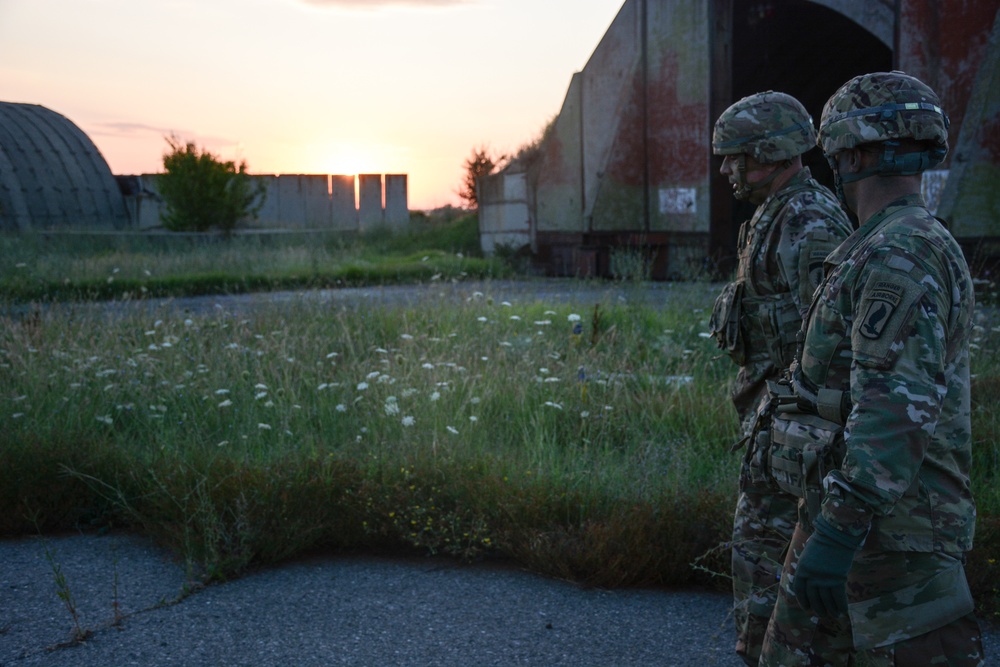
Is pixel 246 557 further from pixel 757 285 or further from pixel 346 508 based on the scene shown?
pixel 757 285

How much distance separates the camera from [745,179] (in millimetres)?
3641

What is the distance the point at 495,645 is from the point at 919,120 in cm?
251

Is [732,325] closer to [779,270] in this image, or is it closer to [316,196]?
[779,270]

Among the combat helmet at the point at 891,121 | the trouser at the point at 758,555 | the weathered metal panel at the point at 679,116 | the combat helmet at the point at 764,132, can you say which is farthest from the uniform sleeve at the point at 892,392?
the weathered metal panel at the point at 679,116

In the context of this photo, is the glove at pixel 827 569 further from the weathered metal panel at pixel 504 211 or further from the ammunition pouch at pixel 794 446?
the weathered metal panel at pixel 504 211

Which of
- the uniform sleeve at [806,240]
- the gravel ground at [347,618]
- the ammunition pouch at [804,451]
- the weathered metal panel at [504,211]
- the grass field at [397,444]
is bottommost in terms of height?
the gravel ground at [347,618]

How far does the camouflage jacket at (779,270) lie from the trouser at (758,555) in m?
0.46

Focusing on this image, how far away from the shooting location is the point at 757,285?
3.59m

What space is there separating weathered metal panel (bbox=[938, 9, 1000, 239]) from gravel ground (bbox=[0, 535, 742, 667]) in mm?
9226

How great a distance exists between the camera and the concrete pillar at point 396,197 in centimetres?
3916

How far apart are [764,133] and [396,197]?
1444 inches

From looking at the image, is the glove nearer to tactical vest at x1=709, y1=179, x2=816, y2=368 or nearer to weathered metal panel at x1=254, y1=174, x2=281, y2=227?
tactical vest at x1=709, y1=179, x2=816, y2=368

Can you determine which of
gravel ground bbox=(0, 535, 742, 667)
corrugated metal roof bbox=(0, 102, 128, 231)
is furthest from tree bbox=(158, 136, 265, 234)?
gravel ground bbox=(0, 535, 742, 667)

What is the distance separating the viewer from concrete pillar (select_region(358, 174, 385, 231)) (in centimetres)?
3869
